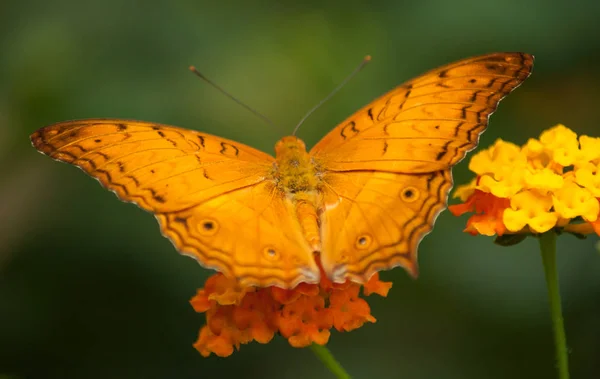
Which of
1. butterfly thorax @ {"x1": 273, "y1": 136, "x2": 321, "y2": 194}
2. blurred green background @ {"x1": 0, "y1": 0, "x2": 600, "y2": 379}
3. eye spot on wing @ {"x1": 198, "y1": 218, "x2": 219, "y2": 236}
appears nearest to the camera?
eye spot on wing @ {"x1": 198, "y1": 218, "x2": 219, "y2": 236}

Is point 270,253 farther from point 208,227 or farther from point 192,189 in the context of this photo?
point 192,189

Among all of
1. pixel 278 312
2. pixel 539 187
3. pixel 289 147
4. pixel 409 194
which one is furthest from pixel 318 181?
pixel 539 187

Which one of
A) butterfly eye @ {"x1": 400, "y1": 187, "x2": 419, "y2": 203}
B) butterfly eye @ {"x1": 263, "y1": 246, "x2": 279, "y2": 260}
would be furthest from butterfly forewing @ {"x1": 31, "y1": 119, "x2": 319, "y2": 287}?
butterfly eye @ {"x1": 400, "y1": 187, "x2": 419, "y2": 203}

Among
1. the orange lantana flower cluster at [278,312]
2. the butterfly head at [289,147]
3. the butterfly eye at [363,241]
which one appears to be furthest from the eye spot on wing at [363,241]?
the butterfly head at [289,147]

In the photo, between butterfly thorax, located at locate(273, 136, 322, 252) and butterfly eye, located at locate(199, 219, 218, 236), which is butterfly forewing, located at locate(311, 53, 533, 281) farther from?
butterfly eye, located at locate(199, 219, 218, 236)

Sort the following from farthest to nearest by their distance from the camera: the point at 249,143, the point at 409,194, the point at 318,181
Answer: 1. the point at 249,143
2. the point at 318,181
3. the point at 409,194
